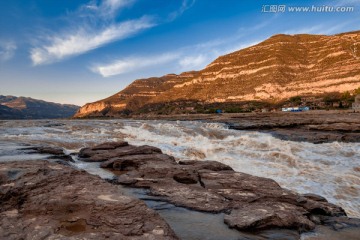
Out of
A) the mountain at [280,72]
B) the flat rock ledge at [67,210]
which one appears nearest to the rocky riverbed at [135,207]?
the flat rock ledge at [67,210]

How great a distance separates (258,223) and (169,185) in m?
2.80

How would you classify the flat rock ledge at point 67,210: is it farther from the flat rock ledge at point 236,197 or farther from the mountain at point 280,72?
the mountain at point 280,72

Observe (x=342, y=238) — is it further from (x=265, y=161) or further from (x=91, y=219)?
(x=265, y=161)

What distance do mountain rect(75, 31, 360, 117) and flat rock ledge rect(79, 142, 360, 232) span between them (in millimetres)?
123877

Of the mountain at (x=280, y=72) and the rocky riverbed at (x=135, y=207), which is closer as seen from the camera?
the rocky riverbed at (x=135, y=207)

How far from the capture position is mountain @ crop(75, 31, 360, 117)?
12369 centimetres

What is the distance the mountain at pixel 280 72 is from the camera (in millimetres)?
123688

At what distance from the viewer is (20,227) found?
12.7 feet

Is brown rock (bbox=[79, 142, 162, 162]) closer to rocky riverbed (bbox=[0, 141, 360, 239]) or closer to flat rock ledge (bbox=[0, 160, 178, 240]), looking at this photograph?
rocky riverbed (bbox=[0, 141, 360, 239])

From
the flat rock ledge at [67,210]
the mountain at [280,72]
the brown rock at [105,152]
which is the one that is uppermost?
the mountain at [280,72]

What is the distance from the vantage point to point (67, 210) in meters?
4.48

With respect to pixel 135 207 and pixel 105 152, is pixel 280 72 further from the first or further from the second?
pixel 135 207

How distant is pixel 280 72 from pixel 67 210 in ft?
499

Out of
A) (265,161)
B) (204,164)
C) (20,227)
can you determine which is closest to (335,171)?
(265,161)
